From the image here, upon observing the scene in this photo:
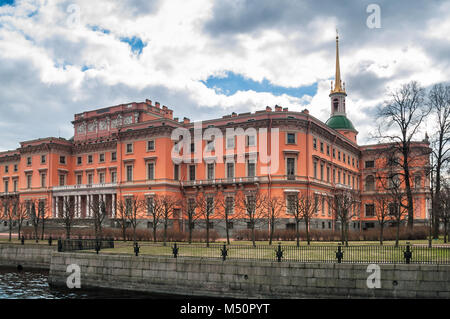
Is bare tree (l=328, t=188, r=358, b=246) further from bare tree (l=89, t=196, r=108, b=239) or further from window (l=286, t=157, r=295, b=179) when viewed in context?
bare tree (l=89, t=196, r=108, b=239)

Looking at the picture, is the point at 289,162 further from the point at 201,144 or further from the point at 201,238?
the point at 201,238

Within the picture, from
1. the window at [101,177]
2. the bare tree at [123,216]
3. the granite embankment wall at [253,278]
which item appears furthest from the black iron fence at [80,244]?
the window at [101,177]

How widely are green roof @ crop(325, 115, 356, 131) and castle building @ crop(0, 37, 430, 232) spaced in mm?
268

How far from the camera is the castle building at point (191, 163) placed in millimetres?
52188

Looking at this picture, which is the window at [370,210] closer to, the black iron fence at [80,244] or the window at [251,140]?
the window at [251,140]

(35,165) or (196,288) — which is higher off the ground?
(35,165)

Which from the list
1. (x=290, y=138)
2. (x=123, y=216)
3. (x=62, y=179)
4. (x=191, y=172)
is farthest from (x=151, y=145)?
(x=62, y=179)

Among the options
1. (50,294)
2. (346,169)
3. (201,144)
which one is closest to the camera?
(50,294)

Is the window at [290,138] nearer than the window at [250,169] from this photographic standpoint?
Yes

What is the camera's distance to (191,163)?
58.2 metres

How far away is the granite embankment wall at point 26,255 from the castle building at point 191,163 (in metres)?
18.5
